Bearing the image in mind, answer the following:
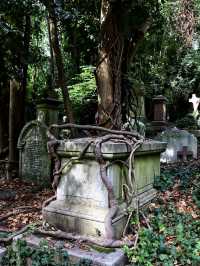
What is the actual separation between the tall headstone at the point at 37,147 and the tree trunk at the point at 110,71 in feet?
10.3

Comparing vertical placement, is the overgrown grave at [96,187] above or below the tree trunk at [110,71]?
below

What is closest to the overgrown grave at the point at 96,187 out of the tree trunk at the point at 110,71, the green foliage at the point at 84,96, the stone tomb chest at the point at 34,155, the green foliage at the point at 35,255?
the green foliage at the point at 35,255

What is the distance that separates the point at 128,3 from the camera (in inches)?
179

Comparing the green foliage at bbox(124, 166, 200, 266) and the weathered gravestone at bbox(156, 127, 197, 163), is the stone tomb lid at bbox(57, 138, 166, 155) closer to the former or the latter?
the green foliage at bbox(124, 166, 200, 266)

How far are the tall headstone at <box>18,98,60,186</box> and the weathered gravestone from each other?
373 centimetres

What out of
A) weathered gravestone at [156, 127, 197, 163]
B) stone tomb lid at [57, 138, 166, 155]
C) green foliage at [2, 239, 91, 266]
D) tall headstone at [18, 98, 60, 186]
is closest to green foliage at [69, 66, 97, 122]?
weathered gravestone at [156, 127, 197, 163]

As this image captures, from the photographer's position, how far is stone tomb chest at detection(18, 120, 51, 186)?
7199 millimetres

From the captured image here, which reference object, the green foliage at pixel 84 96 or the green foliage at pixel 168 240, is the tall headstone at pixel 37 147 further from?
the green foliage at pixel 84 96

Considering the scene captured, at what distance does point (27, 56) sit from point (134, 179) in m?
3.97

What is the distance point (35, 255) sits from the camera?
10.1 ft

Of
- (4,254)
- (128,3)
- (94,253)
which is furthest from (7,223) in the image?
(128,3)

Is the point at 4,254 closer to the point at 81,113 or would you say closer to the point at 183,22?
the point at 183,22

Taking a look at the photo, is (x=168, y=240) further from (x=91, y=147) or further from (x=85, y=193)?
(x=91, y=147)

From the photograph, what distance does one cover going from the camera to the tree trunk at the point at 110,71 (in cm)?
430
